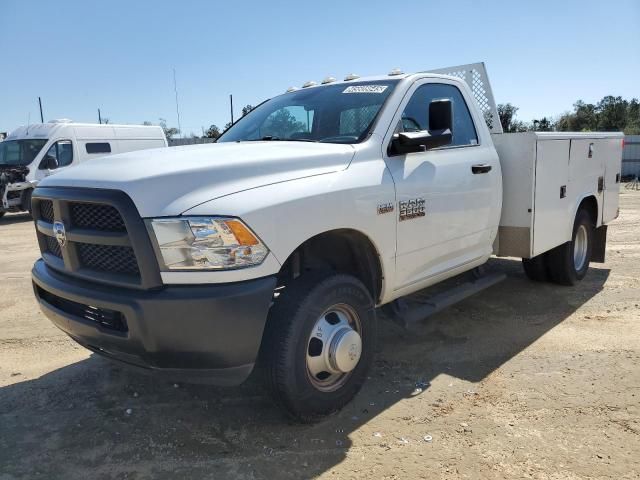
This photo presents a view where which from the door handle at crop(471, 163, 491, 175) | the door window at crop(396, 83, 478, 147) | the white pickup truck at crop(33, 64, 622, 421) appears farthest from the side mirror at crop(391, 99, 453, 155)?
the door handle at crop(471, 163, 491, 175)

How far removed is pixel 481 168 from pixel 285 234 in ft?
7.41

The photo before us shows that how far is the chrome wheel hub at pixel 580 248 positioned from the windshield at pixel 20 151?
14.0 m

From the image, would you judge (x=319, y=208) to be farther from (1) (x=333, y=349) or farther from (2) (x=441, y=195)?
(2) (x=441, y=195)

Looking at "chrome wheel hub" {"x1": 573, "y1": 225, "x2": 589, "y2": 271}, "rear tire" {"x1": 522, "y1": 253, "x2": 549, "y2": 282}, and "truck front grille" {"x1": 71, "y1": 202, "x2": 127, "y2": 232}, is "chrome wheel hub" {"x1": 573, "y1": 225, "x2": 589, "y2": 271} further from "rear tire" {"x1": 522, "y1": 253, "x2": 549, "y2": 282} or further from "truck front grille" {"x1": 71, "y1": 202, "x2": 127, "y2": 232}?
"truck front grille" {"x1": 71, "y1": 202, "x2": 127, "y2": 232}

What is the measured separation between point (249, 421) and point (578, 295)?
13.5 feet

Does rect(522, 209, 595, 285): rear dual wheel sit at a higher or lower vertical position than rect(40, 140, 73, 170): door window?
lower

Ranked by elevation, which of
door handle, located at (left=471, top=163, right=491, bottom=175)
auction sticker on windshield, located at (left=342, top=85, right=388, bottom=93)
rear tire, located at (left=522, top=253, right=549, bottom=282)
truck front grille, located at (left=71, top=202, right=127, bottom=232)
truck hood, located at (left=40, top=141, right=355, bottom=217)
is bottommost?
rear tire, located at (left=522, top=253, right=549, bottom=282)

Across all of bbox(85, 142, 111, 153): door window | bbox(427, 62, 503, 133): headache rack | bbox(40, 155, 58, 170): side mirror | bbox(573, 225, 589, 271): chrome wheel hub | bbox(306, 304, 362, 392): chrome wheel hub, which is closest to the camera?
bbox(306, 304, 362, 392): chrome wheel hub

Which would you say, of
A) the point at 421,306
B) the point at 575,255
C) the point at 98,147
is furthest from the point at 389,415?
the point at 98,147

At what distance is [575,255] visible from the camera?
6.35 m

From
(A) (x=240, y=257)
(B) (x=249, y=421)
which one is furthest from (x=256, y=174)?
(B) (x=249, y=421)

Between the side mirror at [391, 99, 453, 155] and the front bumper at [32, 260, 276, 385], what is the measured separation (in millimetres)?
1430

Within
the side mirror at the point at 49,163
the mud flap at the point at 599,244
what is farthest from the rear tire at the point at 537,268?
the side mirror at the point at 49,163

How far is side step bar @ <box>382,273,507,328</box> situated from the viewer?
12.8 feet
